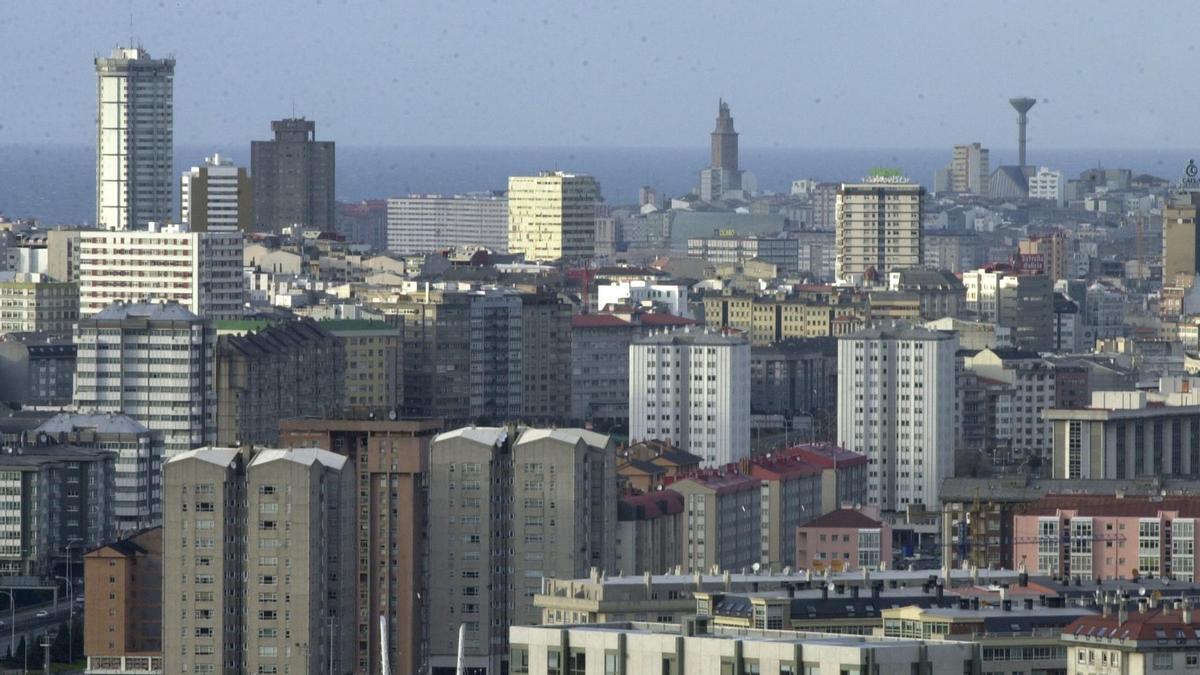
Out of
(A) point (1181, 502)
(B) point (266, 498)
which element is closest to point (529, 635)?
Result: (B) point (266, 498)

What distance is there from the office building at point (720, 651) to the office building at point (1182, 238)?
92.2 meters

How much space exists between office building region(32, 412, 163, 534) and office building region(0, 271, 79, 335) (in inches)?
846

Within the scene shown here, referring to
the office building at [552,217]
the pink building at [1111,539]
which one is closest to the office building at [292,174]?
the office building at [552,217]

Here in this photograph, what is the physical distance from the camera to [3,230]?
111 metres

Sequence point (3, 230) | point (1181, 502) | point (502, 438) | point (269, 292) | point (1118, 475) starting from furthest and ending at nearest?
point (3, 230), point (269, 292), point (1118, 475), point (1181, 502), point (502, 438)

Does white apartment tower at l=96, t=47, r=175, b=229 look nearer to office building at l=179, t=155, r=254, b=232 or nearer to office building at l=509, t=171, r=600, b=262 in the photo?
office building at l=179, t=155, r=254, b=232

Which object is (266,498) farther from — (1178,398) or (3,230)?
(3,230)

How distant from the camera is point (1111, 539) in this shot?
56.8 metres

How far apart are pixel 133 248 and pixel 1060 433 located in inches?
896

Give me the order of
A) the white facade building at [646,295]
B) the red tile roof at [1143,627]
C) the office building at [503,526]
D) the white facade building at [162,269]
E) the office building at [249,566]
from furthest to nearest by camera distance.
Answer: the white facade building at [646,295] → the white facade building at [162,269] → the office building at [503,526] → the office building at [249,566] → the red tile roof at [1143,627]

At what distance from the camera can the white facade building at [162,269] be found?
282 feet

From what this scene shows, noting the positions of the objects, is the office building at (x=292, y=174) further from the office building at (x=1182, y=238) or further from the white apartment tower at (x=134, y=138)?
the office building at (x=1182, y=238)

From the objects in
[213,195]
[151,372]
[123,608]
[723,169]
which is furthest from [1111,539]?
[723,169]

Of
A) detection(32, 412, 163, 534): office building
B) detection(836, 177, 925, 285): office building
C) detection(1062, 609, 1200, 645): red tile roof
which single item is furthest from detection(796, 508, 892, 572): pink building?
detection(836, 177, 925, 285): office building
